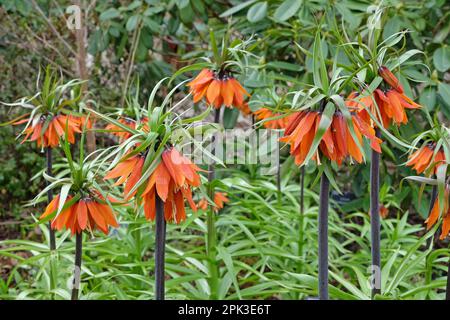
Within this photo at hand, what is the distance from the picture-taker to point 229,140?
2633 millimetres

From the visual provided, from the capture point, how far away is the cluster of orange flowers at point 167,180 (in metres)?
1.07

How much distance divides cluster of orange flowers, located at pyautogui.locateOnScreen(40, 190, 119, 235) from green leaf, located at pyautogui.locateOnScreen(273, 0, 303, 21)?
3.88ft

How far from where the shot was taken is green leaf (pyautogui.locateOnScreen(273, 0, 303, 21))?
2.25m

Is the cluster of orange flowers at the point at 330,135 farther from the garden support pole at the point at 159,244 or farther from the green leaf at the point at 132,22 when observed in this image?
the green leaf at the point at 132,22

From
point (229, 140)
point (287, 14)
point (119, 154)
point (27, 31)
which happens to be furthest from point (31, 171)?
point (119, 154)

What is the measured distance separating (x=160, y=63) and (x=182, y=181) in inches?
90.4

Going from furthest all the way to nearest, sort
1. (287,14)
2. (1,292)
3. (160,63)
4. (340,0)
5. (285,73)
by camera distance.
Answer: (160,63)
(285,73)
(340,0)
(287,14)
(1,292)

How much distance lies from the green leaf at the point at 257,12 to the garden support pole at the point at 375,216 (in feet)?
4.17

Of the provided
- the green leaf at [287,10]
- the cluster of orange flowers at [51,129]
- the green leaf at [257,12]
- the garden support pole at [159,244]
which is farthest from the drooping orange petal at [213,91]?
the green leaf at [257,12]

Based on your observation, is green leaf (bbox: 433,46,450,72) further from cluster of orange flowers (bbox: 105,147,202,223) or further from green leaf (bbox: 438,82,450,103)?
cluster of orange flowers (bbox: 105,147,202,223)

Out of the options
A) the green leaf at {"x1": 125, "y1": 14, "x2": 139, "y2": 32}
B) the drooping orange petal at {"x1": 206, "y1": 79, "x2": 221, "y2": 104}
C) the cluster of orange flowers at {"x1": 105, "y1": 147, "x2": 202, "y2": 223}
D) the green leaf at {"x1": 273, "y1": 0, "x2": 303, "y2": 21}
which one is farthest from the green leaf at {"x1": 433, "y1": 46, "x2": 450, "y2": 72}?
the cluster of orange flowers at {"x1": 105, "y1": 147, "x2": 202, "y2": 223}

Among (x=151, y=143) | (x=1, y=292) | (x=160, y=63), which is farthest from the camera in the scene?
(x=160, y=63)

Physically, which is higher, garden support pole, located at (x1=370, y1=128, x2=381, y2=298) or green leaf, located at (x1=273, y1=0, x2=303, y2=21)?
green leaf, located at (x1=273, y1=0, x2=303, y2=21)

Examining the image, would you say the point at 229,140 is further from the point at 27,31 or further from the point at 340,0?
the point at 27,31
